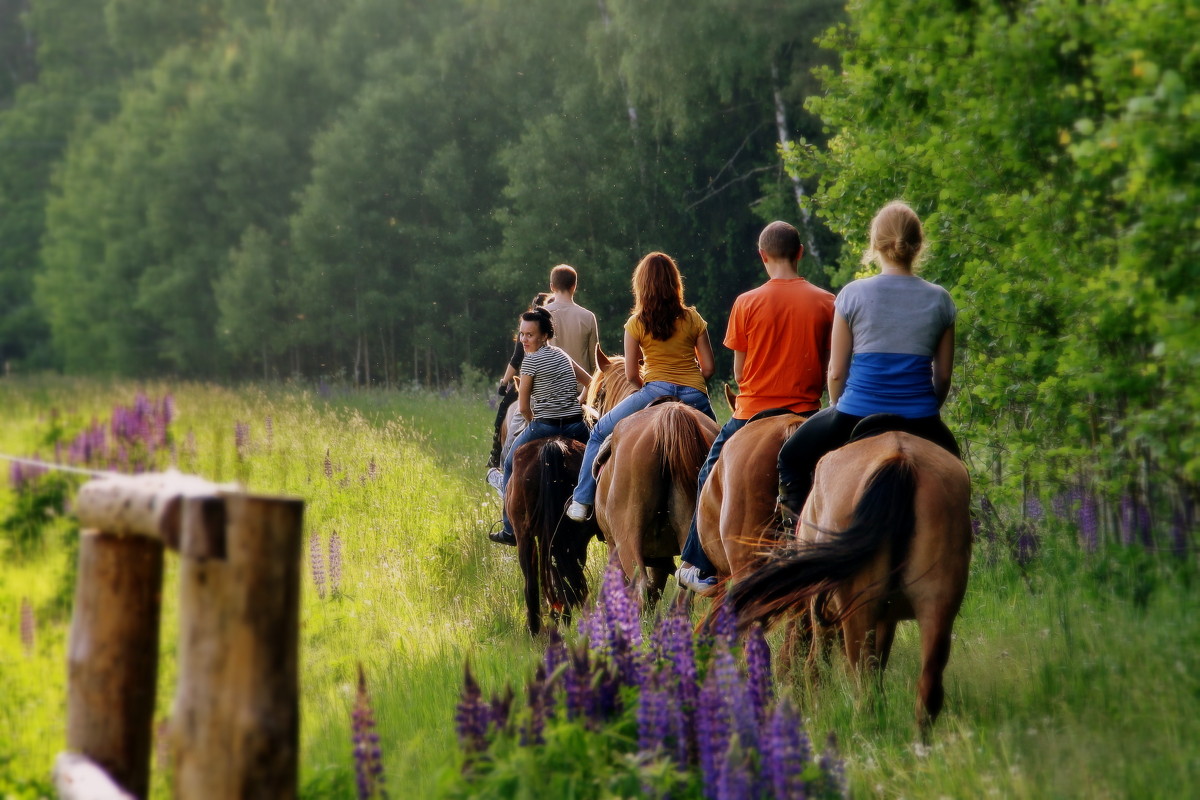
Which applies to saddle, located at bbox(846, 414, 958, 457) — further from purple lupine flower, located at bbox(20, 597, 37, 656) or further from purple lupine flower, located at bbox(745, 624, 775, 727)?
purple lupine flower, located at bbox(20, 597, 37, 656)

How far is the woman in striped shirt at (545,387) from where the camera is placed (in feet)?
24.5

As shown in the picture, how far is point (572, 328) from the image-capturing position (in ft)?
28.2

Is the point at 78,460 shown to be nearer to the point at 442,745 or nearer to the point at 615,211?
the point at 442,745

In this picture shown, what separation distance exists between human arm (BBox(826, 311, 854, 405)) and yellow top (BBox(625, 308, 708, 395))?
1.73 metres

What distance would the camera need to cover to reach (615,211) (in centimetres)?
3067

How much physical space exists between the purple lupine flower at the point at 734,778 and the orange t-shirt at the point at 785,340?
128 inches

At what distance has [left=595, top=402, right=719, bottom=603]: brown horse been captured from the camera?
6664 mm

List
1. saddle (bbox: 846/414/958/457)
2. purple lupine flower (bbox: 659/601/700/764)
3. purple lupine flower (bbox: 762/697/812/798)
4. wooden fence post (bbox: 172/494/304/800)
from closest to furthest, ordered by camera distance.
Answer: wooden fence post (bbox: 172/494/304/800), purple lupine flower (bbox: 762/697/812/798), purple lupine flower (bbox: 659/601/700/764), saddle (bbox: 846/414/958/457)

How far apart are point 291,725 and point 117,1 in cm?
438

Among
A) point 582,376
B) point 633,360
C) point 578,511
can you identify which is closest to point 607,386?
point 633,360

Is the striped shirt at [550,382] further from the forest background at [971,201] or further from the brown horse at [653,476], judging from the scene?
the forest background at [971,201]

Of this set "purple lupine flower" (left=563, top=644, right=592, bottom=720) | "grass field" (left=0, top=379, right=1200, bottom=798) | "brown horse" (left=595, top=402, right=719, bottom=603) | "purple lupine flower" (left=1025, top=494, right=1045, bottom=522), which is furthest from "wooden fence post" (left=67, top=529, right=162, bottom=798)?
"purple lupine flower" (left=1025, top=494, right=1045, bottom=522)

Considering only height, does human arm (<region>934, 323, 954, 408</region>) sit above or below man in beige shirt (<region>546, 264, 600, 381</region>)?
below

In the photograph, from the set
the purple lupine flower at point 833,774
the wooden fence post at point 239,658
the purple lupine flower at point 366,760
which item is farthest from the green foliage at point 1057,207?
the wooden fence post at point 239,658
